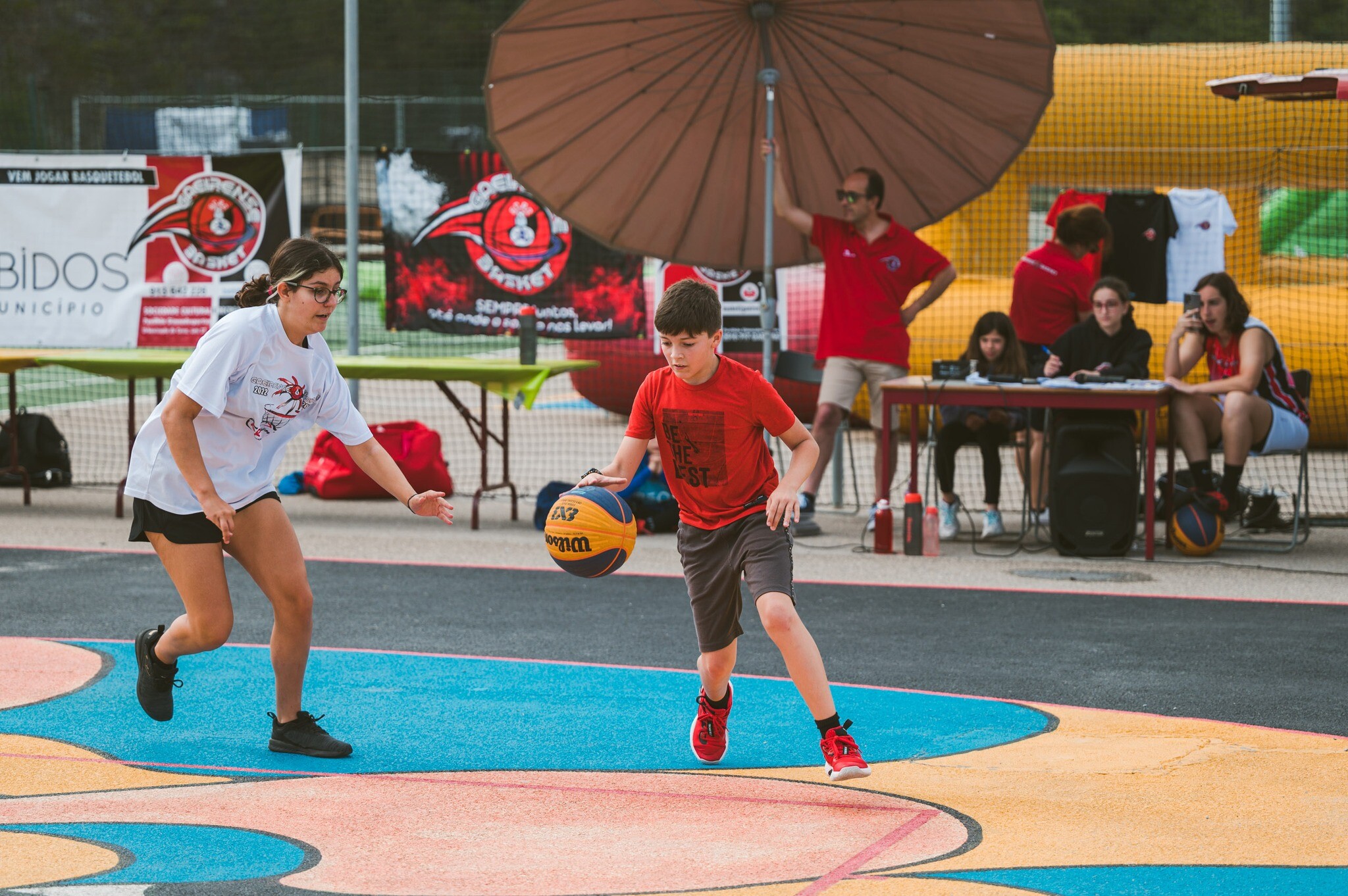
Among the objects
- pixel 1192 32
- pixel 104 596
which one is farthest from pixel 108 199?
pixel 1192 32

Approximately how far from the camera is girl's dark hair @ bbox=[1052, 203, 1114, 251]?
10383 mm

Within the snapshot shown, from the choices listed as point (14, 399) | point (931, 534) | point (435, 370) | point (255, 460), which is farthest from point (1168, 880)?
point (14, 399)

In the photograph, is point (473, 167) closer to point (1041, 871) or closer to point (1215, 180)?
point (1215, 180)

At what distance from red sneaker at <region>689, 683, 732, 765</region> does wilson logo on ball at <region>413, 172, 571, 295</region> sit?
8.01 m

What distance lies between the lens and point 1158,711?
6.04 metres

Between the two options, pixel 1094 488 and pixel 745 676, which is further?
pixel 1094 488

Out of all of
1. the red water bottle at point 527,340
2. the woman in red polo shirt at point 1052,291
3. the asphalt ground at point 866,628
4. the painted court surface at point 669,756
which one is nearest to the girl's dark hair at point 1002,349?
the woman in red polo shirt at point 1052,291

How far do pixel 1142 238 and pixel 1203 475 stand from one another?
4.03 meters

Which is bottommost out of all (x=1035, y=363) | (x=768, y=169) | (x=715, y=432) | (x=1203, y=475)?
(x=1203, y=475)

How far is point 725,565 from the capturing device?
511cm

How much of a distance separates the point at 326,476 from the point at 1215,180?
793cm

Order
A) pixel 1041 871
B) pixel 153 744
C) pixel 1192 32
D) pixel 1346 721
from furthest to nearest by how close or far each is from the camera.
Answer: pixel 1192 32 → pixel 1346 721 → pixel 153 744 → pixel 1041 871

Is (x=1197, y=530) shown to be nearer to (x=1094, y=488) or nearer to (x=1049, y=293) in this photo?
(x=1094, y=488)

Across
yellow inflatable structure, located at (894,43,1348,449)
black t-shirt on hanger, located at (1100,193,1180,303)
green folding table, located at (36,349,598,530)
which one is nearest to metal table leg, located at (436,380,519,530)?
green folding table, located at (36,349,598,530)
